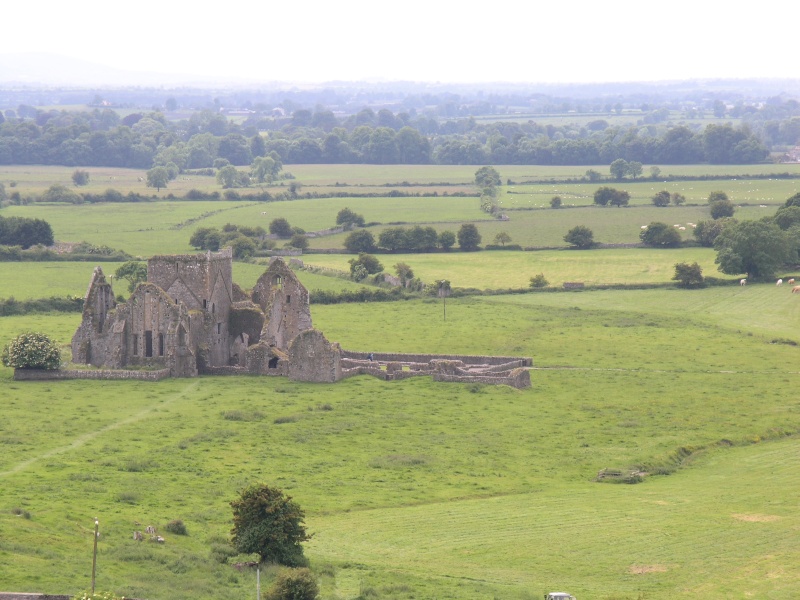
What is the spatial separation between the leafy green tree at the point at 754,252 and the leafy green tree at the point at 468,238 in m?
26.2

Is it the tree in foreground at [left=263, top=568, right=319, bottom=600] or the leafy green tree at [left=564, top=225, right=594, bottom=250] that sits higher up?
the tree in foreground at [left=263, top=568, right=319, bottom=600]

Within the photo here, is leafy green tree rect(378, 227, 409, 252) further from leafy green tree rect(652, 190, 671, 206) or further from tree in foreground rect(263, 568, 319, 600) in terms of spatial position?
tree in foreground rect(263, 568, 319, 600)

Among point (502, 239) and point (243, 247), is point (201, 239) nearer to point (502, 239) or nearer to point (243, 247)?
point (243, 247)

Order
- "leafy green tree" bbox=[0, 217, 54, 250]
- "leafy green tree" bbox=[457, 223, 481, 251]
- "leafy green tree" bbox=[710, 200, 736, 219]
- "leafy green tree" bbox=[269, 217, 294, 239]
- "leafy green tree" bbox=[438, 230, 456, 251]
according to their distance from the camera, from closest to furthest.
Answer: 1. "leafy green tree" bbox=[0, 217, 54, 250]
2. "leafy green tree" bbox=[438, 230, 456, 251]
3. "leafy green tree" bbox=[457, 223, 481, 251]
4. "leafy green tree" bbox=[269, 217, 294, 239]
5. "leafy green tree" bbox=[710, 200, 736, 219]

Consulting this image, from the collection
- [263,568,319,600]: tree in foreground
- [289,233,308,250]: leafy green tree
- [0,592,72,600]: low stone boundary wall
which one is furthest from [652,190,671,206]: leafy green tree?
[0,592,72,600]: low stone boundary wall

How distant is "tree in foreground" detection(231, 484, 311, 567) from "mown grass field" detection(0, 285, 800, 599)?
1.11 meters

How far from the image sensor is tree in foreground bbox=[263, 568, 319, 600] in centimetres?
4097

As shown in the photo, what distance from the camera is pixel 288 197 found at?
194500mm

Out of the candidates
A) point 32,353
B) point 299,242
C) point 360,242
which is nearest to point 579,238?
point 360,242

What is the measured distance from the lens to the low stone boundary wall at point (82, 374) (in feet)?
256

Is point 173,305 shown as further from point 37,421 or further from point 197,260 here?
point 37,421

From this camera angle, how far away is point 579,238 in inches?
5600

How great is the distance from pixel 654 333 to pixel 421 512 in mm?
46147

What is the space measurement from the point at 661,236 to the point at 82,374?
76517mm
